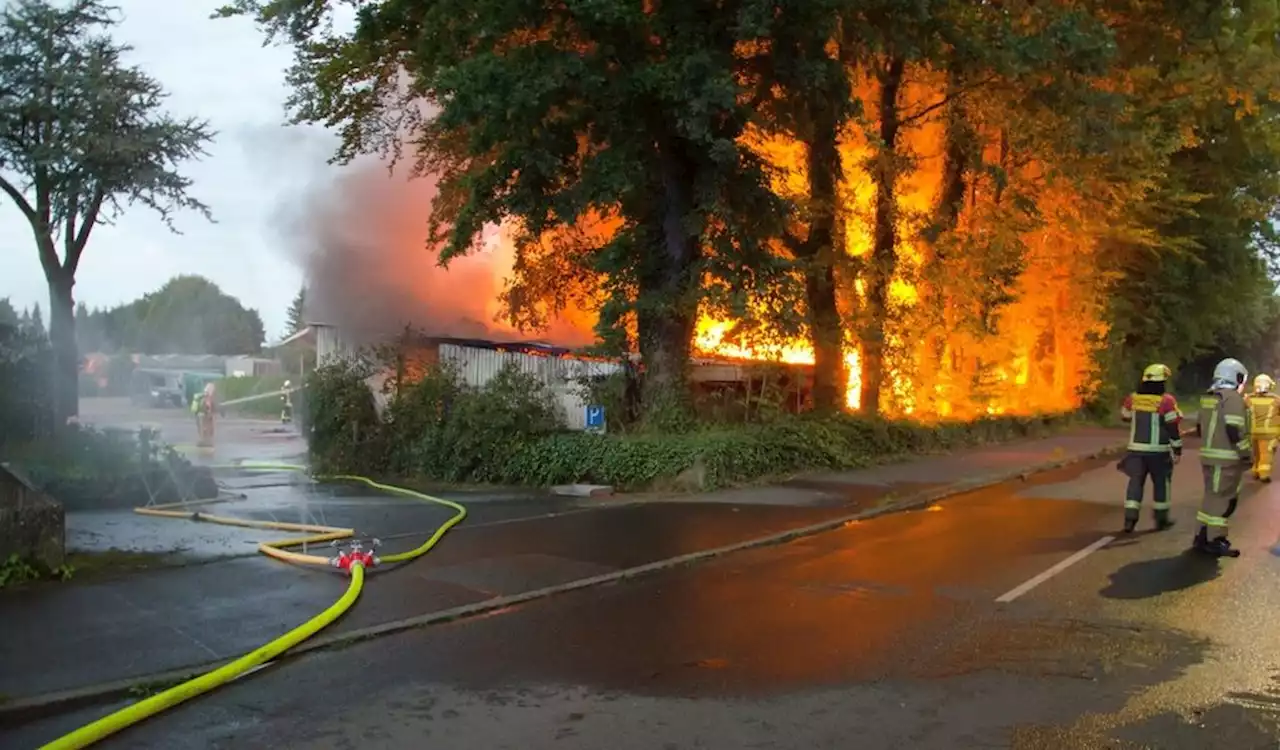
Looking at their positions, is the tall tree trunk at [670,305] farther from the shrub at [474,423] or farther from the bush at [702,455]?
the shrub at [474,423]

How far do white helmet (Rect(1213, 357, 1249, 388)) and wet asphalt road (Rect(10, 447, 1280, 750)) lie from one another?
158 centimetres

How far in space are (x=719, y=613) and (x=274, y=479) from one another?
11.6 m

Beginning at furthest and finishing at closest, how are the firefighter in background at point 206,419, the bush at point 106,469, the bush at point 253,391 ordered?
A: the bush at point 253,391 < the firefighter in background at point 206,419 < the bush at point 106,469

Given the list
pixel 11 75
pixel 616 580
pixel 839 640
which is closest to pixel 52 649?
pixel 616 580

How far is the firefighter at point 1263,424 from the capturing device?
1419 cm

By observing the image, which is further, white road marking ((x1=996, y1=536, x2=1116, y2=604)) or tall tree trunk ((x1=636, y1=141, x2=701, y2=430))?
tall tree trunk ((x1=636, y1=141, x2=701, y2=430))

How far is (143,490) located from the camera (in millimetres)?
12227

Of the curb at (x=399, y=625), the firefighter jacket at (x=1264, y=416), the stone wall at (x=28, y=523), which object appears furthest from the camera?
the firefighter jacket at (x=1264, y=416)

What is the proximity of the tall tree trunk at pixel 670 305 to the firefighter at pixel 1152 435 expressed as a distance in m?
5.95

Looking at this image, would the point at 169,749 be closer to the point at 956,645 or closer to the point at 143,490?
the point at 956,645

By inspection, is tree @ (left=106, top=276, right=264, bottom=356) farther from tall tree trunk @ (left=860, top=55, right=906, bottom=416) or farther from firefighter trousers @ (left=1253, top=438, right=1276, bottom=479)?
firefighter trousers @ (left=1253, top=438, right=1276, bottom=479)

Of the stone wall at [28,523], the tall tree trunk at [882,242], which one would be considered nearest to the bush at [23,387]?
the stone wall at [28,523]

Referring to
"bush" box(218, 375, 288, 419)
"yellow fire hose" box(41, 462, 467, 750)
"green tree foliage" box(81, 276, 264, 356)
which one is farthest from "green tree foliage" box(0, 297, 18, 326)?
"bush" box(218, 375, 288, 419)

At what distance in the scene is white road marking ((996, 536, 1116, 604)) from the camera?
7.53 meters
